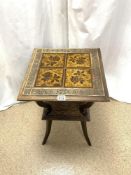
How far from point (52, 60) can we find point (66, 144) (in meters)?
0.68

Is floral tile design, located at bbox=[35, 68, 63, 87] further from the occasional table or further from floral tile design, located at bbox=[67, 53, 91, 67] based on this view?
floral tile design, located at bbox=[67, 53, 91, 67]

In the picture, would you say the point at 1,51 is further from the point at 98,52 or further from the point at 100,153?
the point at 100,153

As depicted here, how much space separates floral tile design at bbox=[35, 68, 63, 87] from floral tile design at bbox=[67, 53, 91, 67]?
4.6 inches

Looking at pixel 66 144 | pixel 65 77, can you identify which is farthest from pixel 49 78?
pixel 66 144

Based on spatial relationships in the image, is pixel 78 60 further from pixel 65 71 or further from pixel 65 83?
pixel 65 83

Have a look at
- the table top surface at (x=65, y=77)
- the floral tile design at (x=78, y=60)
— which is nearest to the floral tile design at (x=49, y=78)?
the table top surface at (x=65, y=77)

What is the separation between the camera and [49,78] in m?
1.31

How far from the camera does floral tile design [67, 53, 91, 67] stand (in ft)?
4.64

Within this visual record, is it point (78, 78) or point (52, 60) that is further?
point (52, 60)

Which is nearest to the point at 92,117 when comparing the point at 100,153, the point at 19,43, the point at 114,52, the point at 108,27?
the point at 100,153

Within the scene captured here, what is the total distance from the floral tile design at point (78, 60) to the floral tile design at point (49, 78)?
0.39 feet

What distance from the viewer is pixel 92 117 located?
1.83 meters

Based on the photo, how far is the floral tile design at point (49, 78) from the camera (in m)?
1.26

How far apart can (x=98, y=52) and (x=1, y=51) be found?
2.62 ft
